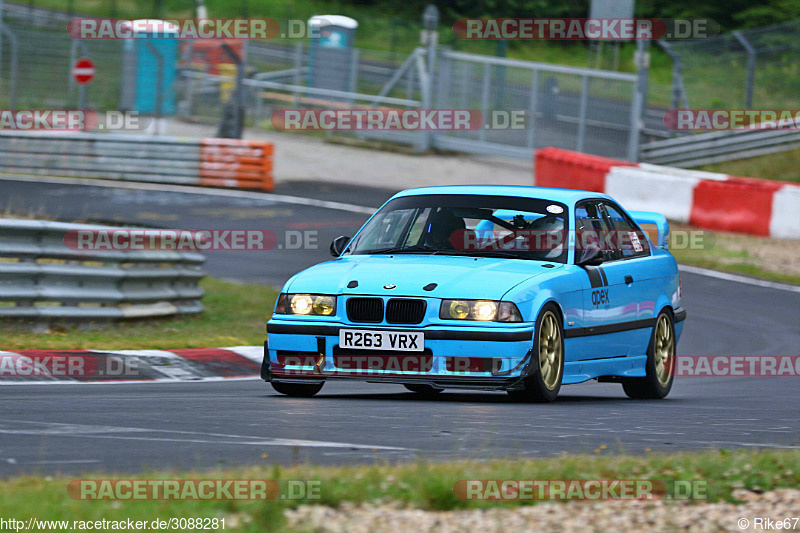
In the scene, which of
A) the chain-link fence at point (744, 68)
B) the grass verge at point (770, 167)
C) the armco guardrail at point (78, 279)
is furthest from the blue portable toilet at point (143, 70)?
the armco guardrail at point (78, 279)

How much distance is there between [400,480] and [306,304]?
349 cm

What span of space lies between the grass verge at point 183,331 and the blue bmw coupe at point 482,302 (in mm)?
2528

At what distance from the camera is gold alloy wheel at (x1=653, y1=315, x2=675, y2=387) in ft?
33.9

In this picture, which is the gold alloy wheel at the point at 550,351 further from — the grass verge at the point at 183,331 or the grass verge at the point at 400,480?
the grass verge at the point at 183,331

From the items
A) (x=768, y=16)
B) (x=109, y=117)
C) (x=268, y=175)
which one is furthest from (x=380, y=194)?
(x=768, y=16)

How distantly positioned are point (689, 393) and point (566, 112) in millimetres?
20399

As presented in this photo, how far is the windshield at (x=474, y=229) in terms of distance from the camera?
363 inches

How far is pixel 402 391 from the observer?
10.0 metres

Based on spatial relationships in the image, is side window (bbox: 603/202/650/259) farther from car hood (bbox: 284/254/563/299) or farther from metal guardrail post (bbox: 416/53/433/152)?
metal guardrail post (bbox: 416/53/433/152)

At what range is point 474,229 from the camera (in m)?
9.33

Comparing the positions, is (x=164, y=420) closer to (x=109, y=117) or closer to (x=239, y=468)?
(x=239, y=468)

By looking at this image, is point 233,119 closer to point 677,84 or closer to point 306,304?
point 677,84

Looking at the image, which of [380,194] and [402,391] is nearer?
[402,391]

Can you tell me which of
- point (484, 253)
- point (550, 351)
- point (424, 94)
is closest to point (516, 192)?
point (484, 253)
